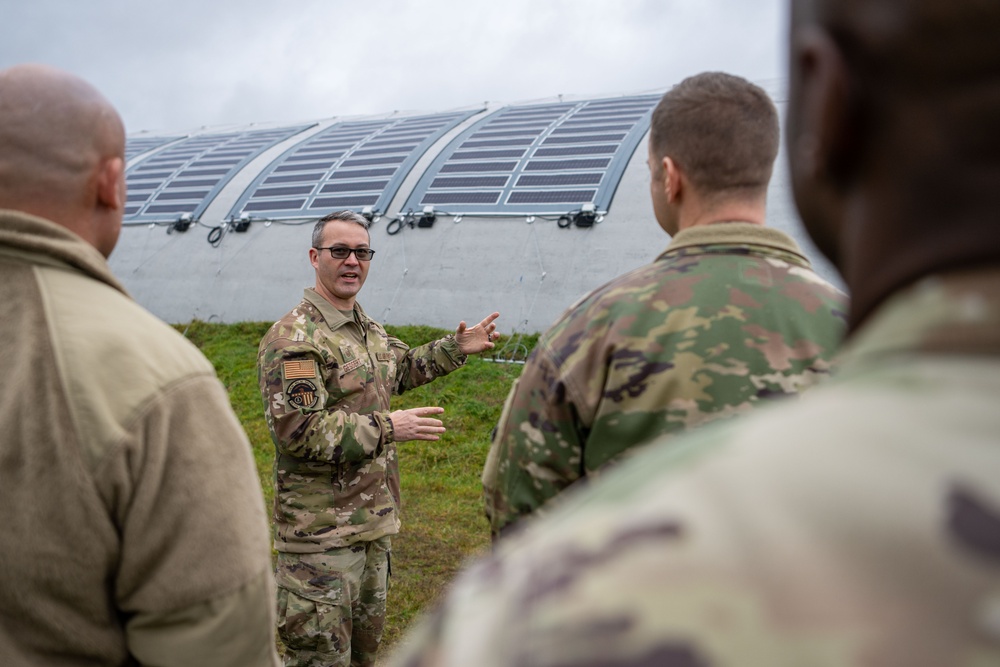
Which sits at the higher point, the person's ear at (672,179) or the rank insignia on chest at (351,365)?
the person's ear at (672,179)

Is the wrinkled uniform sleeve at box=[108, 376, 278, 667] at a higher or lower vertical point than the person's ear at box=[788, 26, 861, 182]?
lower

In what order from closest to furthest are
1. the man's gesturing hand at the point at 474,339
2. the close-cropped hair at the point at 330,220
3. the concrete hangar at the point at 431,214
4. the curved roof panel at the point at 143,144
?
the close-cropped hair at the point at 330,220, the man's gesturing hand at the point at 474,339, the concrete hangar at the point at 431,214, the curved roof panel at the point at 143,144

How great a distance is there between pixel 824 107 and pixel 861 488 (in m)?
0.39

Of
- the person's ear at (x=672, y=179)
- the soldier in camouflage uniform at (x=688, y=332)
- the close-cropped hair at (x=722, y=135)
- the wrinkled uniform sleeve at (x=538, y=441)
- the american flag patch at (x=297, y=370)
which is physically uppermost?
the close-cropped hair at (x=722, y=135)

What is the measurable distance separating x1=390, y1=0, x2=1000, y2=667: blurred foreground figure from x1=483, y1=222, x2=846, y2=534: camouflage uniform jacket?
1.24 m

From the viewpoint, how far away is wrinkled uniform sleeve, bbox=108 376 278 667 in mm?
1860

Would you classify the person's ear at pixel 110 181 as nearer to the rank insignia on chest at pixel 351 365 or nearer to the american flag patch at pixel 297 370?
the american flag patch at pixel 297 370

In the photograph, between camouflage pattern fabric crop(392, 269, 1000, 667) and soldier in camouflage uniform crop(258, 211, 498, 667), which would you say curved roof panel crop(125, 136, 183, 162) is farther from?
camouflage pattern fabric crop(392, 269, 1000, 667)

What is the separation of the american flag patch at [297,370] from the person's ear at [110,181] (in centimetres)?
201

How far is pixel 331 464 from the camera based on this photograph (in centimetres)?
425

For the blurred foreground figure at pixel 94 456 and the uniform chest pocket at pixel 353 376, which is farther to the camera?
the uniform chest pocket at pixel 353 376

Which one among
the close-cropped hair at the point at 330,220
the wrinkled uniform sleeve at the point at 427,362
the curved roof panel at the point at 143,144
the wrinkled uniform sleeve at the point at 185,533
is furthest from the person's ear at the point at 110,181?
the curved roof panel at the point at 143,144

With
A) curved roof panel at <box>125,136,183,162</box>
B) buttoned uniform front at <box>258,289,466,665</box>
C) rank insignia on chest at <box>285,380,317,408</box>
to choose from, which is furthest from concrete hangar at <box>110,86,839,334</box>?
rank insignia on chest at <box>285,380,317,408</box>

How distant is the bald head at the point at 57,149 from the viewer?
199 cm
